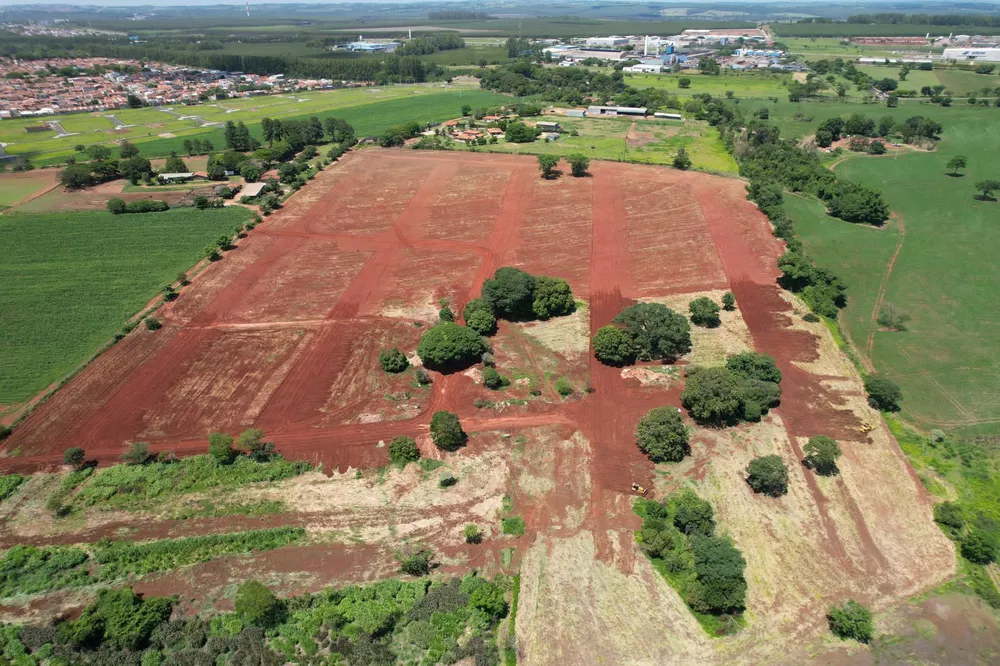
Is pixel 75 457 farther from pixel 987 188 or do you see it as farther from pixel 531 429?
pixel 987 188

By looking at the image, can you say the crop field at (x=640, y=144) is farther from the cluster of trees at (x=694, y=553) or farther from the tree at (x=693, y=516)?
the cluster of trees at (x=694, y=553)

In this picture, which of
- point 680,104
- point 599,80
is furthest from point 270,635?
point 599,80

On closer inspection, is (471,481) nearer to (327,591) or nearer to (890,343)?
(327,591)

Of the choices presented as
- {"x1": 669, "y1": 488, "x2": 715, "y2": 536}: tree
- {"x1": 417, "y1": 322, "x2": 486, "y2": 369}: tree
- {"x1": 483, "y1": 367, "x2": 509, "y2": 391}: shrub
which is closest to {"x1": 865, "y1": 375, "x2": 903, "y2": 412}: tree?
{"x1": 669, "y1": 488, "x2": 715, "y2": 536}: tree

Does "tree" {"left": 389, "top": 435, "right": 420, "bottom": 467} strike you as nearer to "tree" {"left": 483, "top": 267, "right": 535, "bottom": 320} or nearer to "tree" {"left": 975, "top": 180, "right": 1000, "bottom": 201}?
"tree" {"left": 483, "top": 267, "right": 535, "bottom": 320}

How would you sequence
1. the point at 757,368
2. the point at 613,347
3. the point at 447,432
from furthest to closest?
the point at 613,347 < the point at 757,368 < the point at 447,432

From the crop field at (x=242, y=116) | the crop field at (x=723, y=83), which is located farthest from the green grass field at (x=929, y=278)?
the crop field at (x=242, y=116)

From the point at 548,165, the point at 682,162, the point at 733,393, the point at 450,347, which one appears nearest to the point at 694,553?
the point at 733,393
